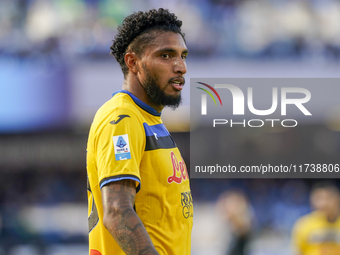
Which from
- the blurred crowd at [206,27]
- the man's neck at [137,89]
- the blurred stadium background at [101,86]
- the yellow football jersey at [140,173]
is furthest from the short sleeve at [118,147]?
the blurred crowd at [206,27]

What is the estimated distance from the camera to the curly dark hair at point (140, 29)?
6.68ft

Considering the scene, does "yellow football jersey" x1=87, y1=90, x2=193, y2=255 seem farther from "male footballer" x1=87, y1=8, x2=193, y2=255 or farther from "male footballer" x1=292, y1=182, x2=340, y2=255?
"male footballer" x1=292, y1=182, x2=340, y2=255

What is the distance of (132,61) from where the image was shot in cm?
204

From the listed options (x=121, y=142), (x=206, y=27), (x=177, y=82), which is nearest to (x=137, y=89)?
(x=177, y=82)

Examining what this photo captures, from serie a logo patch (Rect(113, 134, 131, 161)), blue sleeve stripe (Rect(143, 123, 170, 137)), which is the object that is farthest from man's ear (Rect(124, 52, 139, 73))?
serie a logo patch (Rect(113, 134, 131, 161))

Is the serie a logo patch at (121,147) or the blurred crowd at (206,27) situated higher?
the blurred crowd at (206,27)

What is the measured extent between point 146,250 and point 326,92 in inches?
256

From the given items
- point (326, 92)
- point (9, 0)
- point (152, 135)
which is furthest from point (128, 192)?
point (9, 0)

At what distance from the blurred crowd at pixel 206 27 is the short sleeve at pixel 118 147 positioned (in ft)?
19.5

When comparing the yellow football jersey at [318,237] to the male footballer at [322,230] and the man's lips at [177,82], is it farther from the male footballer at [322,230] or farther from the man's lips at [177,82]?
the man's lips at [177,82]

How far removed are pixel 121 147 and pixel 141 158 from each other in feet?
0.49

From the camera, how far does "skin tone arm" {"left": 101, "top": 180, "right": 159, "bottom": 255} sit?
1.50 metres

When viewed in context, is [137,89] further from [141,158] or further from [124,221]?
[124,221]

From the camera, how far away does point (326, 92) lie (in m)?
7.29
